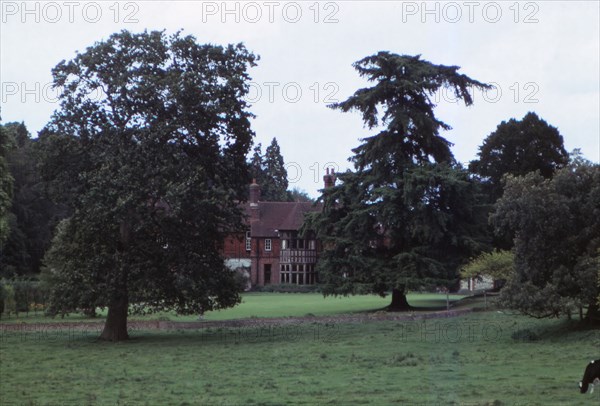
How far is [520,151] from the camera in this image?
69.8 m

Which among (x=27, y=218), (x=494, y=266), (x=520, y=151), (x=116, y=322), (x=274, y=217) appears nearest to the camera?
(x=116, y=322)

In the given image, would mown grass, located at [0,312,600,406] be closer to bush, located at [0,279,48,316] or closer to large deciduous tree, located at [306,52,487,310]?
large deciduous tree, located at [306,52,487,310]

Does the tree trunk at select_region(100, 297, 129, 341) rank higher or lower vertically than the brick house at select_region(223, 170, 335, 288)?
lower

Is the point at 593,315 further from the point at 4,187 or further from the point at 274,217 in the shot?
the point at 274,217

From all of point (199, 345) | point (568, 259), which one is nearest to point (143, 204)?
point (199, 345)

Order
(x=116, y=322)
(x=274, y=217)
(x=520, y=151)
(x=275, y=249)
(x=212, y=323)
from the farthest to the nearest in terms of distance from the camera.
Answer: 1. (x=274, y=217)
2. (x=275, y=249)
3. (x=520, y=151)
4. (x=212, y=323)
5. (x=116, y=322)

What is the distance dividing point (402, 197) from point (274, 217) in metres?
51.8

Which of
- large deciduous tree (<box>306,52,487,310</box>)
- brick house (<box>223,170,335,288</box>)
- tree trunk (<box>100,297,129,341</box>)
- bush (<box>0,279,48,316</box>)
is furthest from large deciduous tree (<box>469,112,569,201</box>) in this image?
tree trunk (<box>100,297,129,341</box>)

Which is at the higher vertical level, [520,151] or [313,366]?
[520,151]

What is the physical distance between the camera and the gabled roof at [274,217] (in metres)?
99.2

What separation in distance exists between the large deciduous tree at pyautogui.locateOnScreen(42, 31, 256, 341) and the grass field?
89.6 inches

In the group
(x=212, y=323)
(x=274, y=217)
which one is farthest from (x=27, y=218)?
(x=212, y=323)

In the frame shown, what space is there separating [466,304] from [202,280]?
23.8 m

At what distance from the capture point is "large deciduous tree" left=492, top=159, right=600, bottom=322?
98.1 feet
